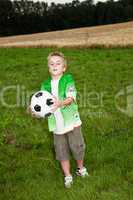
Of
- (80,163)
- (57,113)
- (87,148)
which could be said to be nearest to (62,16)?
(87,148)

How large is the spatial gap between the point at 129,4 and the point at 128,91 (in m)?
53.9

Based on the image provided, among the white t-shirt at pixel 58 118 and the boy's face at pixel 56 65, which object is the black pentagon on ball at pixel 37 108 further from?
the boy's face at pixel 56 65

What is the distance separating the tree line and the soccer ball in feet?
190

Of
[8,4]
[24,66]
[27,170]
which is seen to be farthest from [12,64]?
[8,4]

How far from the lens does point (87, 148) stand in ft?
25.9

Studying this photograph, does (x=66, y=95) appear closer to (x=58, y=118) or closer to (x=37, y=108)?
(x=58, y=118)

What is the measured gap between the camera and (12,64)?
65.5 ft

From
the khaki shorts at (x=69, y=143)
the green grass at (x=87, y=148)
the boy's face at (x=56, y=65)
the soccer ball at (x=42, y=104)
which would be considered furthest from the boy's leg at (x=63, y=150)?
the boy's face at (x=56, y=65)

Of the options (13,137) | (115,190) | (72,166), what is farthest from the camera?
(13,137)

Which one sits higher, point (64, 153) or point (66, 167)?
point (64, 153)

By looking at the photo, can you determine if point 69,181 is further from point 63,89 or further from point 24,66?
point 24,66

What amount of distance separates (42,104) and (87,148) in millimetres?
2174

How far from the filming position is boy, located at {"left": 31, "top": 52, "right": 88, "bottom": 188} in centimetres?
616

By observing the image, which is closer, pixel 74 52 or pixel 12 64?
pixel 12 64
